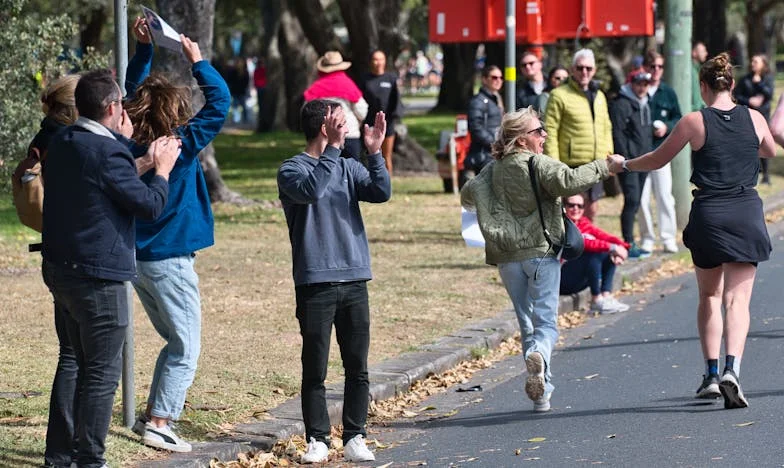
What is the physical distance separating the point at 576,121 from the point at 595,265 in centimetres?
174

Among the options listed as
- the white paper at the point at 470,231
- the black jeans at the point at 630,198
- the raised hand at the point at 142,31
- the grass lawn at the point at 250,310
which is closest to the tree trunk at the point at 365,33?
the grass lawn at the point at 250,310

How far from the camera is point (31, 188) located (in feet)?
22.1

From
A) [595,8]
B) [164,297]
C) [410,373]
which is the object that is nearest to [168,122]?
[164,297]

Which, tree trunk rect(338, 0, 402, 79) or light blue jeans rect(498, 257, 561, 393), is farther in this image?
tree trunk rect(338, 0, 402, 79)

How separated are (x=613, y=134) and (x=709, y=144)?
6.42 m

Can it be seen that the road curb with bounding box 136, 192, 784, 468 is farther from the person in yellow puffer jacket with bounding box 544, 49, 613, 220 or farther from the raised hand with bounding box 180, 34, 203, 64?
the raised hand with bounding box 180, 34, 203, 64

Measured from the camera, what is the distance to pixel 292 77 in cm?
3466

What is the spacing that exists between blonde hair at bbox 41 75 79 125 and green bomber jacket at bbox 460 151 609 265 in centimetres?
232

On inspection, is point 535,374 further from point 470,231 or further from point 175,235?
point 470,231

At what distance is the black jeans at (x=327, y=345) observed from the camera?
6.80 metres

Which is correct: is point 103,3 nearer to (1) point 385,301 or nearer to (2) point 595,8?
(2) point 595,8

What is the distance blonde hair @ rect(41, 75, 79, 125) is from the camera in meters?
6.62

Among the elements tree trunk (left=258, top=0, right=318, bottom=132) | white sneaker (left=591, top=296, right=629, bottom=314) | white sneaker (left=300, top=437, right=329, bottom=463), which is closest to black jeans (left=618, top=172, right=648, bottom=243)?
white sneaker (left=591, top=296, right=629, bottom=314)

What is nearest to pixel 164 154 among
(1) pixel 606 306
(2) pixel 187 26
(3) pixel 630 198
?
(1) pixel 606 306
